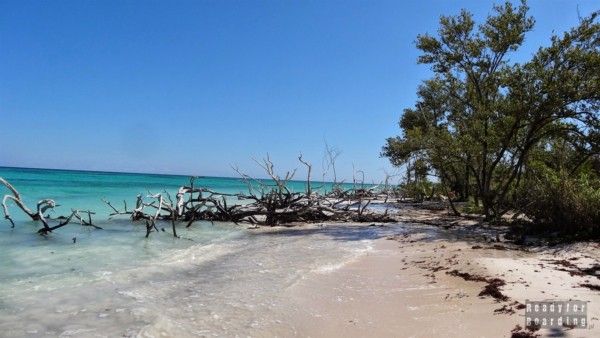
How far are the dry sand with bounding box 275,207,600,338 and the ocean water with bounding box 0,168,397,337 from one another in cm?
46

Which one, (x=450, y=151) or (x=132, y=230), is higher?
(x=450, y=151)

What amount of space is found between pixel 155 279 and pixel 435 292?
188 inches

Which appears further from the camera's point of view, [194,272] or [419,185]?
[419,185]

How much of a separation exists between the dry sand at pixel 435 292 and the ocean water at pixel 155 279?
18.0 inches

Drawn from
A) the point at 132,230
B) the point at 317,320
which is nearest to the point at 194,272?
the point at 317,320

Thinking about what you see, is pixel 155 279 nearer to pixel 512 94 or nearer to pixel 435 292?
pixel 435 292

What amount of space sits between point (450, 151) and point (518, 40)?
15.2 feet

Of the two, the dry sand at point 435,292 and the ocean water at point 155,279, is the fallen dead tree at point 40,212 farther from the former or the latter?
the dry sand at point 435,292

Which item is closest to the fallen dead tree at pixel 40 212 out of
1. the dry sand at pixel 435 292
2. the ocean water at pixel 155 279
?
the ocean water at pixel 155 279

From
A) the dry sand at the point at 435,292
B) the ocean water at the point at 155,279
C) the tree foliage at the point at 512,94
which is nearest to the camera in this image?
the dry sand at the point at 435,292

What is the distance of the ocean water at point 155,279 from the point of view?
5365mm

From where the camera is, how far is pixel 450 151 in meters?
17.4

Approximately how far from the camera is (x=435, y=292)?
6.36 meters

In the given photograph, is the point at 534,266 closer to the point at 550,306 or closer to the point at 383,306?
the point at 550,306
